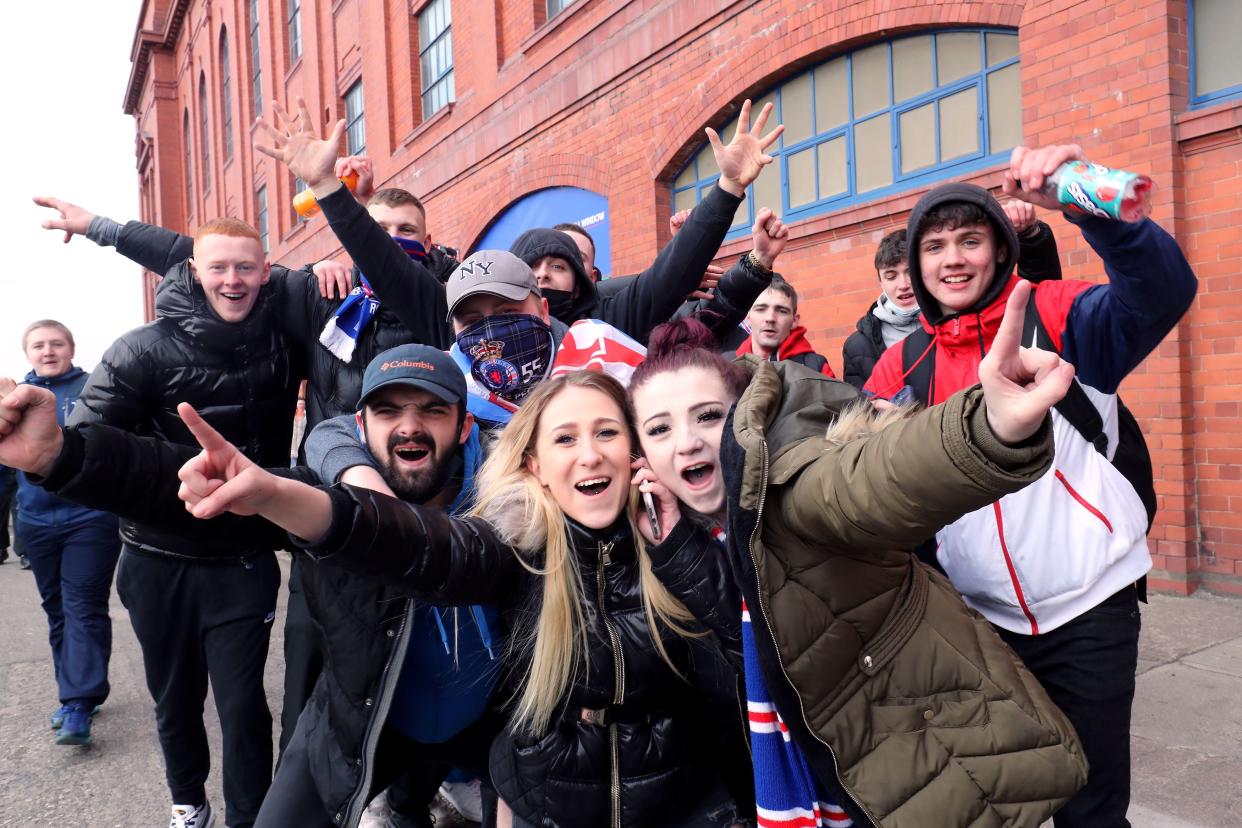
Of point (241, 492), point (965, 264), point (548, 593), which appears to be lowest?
point (548, 593)

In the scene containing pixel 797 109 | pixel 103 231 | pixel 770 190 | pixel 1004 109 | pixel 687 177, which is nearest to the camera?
pixel 103 231

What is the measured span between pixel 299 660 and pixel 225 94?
30.3m

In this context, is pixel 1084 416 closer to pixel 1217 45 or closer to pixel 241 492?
pixel 241 492

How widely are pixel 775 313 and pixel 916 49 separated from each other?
356cm

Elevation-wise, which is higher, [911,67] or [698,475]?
[911,67]

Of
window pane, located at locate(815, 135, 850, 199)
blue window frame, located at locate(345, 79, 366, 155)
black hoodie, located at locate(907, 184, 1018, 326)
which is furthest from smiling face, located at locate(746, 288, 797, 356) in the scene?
blue window frame, located at locate(345, 79, 366, 155)

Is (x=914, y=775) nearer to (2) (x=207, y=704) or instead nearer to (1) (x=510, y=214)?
(2) (x=207, y=704)

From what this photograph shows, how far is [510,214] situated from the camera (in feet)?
38.8

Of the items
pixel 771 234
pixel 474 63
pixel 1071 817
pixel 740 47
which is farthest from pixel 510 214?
pixel 1071 817

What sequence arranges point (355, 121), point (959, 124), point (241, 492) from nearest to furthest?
point (241, 492)
point (959, 124)
point (355, 121)

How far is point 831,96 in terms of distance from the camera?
750 centimetres

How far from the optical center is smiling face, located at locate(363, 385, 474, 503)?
241 cm

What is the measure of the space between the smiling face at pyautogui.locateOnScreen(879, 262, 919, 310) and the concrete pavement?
2048mm

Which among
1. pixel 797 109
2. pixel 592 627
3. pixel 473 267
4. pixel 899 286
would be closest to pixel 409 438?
pixel 473 267
